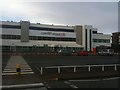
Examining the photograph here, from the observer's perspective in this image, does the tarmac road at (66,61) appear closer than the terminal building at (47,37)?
Yes

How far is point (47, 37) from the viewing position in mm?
112500

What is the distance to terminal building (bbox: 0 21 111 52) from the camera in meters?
105

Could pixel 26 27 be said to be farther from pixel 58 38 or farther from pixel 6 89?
pixel 6 89

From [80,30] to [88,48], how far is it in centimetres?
882

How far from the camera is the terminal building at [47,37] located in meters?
105

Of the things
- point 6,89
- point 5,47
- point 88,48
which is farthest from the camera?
point 88,48

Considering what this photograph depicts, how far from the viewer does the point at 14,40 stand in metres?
106

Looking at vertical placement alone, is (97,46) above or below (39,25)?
below

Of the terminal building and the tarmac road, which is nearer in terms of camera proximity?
the tarmac road

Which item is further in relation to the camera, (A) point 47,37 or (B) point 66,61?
(A) point 47,37

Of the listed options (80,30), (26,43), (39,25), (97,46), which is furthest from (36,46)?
(97,46)

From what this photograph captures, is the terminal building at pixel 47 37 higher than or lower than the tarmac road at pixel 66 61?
Result: higher

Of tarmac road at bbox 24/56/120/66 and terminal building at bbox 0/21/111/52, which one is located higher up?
terminal building at bbox 0/21/111/52

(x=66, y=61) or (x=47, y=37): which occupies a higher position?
(x=47, y=37)
